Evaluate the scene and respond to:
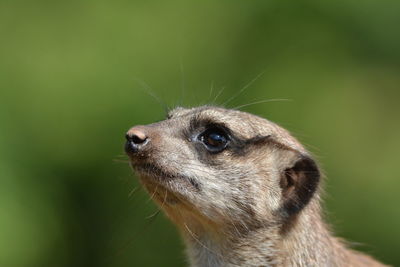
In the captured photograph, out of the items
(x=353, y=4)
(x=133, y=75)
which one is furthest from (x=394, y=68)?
(x=133, y=75)

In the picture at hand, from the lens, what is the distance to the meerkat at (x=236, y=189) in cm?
712

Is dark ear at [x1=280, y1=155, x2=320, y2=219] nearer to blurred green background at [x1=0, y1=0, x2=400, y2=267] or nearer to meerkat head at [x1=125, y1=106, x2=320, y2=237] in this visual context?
meerkat head at [x1=125, y1=106, x2=320, y2=237]

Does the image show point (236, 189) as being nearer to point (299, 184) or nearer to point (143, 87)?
point (299, 184)

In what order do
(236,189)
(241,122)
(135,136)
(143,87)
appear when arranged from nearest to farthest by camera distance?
(135,136) → (236,189) → (241,122) → (143,87)

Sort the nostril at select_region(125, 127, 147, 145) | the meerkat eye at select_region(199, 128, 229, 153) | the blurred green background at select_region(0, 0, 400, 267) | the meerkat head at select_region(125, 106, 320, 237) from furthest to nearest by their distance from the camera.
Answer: the blurred green background at select_region(0, 0, 400, 267)
the meerkat eye at select_region(199, 128, 229, 153)
the meerkat head at select_region(125, 106, 320, 237)
the nostril at select_region(125, 127, 147, 145)

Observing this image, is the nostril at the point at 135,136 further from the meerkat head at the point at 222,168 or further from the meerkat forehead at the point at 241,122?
the meerkat forehead at the point at 241,122

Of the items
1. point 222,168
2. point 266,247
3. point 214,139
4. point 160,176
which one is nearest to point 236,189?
point 222,168

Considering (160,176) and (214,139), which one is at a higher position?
(214,139)

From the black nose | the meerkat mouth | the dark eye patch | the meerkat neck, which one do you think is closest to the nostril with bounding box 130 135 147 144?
the black nose

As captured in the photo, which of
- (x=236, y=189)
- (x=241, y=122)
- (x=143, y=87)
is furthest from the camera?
(x=143, y=87)

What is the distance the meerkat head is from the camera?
23.1 ft

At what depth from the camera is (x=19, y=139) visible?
12.4 meters

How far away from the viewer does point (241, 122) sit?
7.48 m

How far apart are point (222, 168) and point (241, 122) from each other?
1.58 feet
